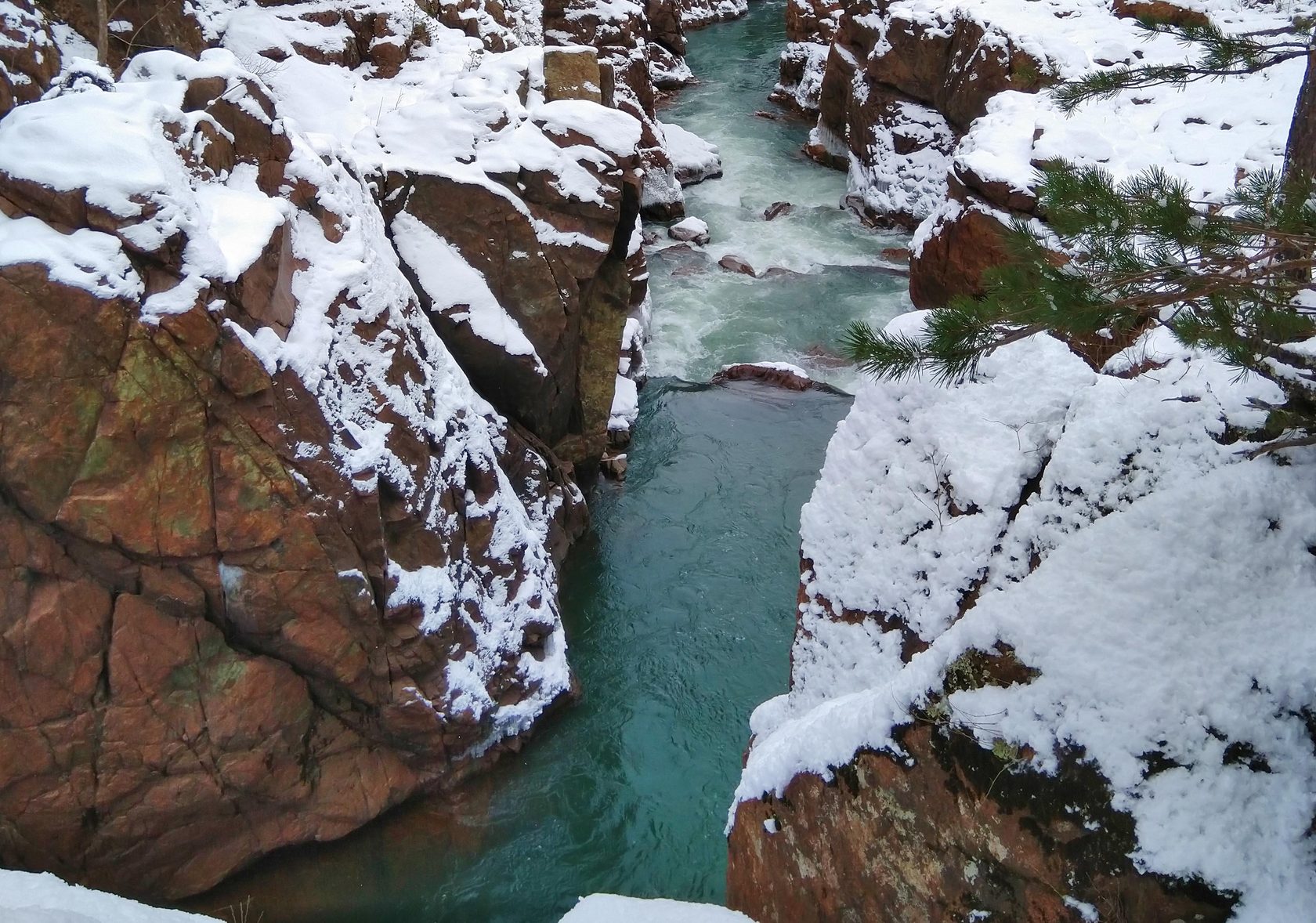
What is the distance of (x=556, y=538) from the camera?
8.55m

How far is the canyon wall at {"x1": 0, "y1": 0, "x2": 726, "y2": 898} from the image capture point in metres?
4.67

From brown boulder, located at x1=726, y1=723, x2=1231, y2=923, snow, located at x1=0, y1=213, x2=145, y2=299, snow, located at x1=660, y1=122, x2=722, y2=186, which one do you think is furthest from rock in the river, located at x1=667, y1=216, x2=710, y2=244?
brown boulder, located at x1=726, y1=723, x2=1231, y2=923

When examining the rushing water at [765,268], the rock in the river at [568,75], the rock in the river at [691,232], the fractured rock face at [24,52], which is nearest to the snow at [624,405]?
the rushing water at [765,268]

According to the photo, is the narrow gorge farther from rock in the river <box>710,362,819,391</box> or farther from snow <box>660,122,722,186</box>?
snow <box>660,122,722,186</box>

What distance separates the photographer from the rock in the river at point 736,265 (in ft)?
47.9

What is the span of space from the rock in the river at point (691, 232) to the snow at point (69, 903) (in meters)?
13.3

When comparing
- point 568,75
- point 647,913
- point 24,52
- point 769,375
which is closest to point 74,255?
point 24,52

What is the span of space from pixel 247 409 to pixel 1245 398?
4.98 meters

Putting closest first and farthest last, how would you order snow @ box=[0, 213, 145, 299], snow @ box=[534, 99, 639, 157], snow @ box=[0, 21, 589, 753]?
1. snow @ box=[0, 213, 145, 299]
2. snow @ box=[0, 21, 589, 753]
3. snow @ box=[534, 99, 639, 157]

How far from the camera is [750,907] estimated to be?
13.1 feet

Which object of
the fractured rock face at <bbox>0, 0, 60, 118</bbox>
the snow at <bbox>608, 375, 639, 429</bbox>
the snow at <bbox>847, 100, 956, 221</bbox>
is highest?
the fractured rock face at <bbox>0, 0, 60, 118</bbox>

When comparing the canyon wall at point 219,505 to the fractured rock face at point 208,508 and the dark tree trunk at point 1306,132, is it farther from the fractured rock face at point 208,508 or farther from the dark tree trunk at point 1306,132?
the dark tree trunk at point 1306,132

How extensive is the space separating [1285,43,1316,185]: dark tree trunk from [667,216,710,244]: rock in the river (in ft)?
42.5

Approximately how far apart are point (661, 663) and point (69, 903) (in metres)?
4.97
